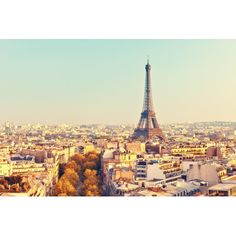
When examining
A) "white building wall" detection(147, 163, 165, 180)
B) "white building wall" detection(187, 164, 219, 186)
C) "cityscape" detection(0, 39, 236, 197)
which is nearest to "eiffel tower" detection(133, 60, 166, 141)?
"cityscape" detection(0, 39, 236, 197)

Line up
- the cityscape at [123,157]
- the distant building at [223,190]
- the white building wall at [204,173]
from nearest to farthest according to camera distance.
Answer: the distant building at [223,190], the cityscape at [123,157], the white building wall at [204,173]

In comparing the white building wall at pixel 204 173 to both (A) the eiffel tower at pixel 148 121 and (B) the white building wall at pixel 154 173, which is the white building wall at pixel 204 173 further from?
(A) the eiffel tower at pixel 148 121

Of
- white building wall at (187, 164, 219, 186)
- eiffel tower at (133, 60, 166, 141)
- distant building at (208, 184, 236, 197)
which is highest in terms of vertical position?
eiffel tower at (133, 60, 166, 141)

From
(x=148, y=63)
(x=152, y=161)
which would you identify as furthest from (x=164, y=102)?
(x=152, y=161)

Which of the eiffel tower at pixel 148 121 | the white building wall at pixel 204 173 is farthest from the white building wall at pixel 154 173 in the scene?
the eiffel tower at pixel 148 121

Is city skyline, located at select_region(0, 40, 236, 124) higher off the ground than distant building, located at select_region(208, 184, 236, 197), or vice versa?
city skyline, located at select_region(0, 40, 236, 124)

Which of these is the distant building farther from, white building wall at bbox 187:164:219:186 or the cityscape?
white building wall at bbox 187:164:219:186

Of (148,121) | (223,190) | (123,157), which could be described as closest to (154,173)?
(123,157)

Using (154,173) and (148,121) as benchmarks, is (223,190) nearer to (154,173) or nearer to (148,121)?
(154,173)
